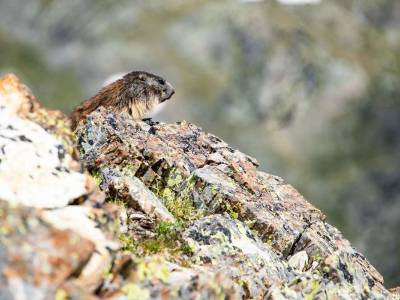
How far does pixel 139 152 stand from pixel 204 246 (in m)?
4.81

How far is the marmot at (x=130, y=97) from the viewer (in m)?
22.2

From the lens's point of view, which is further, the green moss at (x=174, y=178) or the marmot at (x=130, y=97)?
the marmot at (x=130, y=97)

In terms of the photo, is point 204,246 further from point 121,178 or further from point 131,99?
point 131,99

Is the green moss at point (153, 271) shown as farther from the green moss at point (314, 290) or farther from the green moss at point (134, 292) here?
the green moss at point (314, 290)

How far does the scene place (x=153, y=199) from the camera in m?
16.2

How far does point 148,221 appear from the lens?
15109mm

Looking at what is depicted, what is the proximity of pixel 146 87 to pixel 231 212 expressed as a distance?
26.3 ft

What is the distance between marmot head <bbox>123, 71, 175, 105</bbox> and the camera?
914 inches

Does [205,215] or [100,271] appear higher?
[205,215]

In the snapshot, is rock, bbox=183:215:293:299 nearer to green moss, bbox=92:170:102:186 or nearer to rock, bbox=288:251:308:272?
rock, bbox=288:251:308:272

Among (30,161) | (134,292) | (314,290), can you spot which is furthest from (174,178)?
(134,292)

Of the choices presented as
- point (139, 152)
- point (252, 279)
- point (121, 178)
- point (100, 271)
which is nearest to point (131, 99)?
point (139, 152)

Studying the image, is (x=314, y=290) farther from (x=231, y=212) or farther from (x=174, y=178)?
(x=174, y=178)

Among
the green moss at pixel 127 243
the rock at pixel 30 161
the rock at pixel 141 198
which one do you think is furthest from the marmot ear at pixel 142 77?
the rock at pixel 30 161
